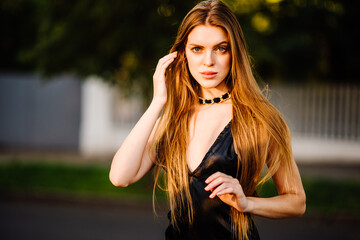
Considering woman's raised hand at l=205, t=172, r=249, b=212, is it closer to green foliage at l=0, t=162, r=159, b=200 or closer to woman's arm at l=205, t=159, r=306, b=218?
woman's arm at l=205, t=159, r=306, b=218

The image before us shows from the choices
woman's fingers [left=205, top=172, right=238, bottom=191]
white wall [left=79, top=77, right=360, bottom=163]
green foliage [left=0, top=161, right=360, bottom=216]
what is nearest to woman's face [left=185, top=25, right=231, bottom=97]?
woman's fingers [left=205, top=172, right=238, bottom=191]

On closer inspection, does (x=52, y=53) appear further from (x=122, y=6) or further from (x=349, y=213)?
(x=349, y=213)

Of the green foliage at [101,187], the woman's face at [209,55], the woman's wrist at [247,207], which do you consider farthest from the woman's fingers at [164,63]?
the green foliage at [101,187]

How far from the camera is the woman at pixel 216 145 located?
70.7 inches

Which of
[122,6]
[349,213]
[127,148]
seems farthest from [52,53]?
[127,148]

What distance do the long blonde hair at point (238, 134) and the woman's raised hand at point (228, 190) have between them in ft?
0.43

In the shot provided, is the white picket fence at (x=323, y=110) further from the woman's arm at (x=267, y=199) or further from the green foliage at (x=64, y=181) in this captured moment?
the woman's arm at (x=267, y=199)

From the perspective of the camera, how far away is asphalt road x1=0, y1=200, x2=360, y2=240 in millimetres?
5762

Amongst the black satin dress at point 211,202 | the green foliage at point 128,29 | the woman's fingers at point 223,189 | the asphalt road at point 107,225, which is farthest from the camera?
the green foliage at point 128,29

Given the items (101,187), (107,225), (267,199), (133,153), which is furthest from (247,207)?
(101,187)

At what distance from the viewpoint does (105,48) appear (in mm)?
6949

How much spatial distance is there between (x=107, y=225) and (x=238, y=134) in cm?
477

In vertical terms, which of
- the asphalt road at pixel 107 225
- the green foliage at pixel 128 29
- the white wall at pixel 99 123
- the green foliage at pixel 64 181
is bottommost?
the asphalt road at pixel 107 225

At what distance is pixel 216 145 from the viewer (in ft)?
6.02
